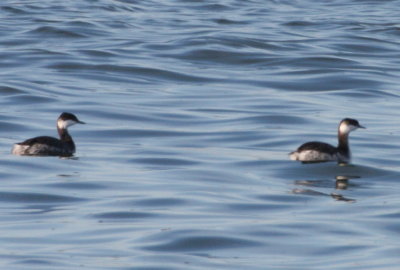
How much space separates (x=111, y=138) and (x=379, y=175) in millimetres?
5028

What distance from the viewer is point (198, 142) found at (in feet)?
70.8

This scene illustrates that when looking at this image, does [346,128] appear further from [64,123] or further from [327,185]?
[64,123]

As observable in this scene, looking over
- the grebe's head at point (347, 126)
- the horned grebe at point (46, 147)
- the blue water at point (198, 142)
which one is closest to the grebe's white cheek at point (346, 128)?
the grebe's head at point (347, 126)

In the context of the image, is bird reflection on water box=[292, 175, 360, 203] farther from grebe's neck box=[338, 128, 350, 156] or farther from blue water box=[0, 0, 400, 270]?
grebe's neck box=[338, 128, 350, 156]

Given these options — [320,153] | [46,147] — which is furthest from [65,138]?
[320,153]

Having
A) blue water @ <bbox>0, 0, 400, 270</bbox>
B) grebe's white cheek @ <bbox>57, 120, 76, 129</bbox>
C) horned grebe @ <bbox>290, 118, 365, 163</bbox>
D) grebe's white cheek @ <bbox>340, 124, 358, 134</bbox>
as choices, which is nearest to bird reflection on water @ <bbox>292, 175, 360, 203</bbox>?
blue water @ <bbox>0, 0, 400, 270</bbox>

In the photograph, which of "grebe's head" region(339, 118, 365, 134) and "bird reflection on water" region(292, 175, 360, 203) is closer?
"bird reflection on water" region(292, 175, 360, 203)

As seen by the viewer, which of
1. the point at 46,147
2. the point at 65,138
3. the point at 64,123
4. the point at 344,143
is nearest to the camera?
the point at 46,147

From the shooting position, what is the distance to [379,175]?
18328 mm

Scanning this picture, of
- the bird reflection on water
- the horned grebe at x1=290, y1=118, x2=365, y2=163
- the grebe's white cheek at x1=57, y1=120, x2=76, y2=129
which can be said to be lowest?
the bird reflection on water

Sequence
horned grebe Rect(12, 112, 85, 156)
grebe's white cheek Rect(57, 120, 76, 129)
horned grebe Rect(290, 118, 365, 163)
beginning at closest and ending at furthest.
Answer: horned grebe Rect(290, 118, 365, 163) < horned grebe Rect(12, 112, 85, 156) < grebe's white cheek Rect(57, 120, 76, 129)

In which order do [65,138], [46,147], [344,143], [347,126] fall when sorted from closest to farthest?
[46,147]
[344,143]
[347,126]
[65,138]

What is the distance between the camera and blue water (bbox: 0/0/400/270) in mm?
13242

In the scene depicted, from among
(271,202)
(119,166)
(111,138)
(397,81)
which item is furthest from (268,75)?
(271,202)
